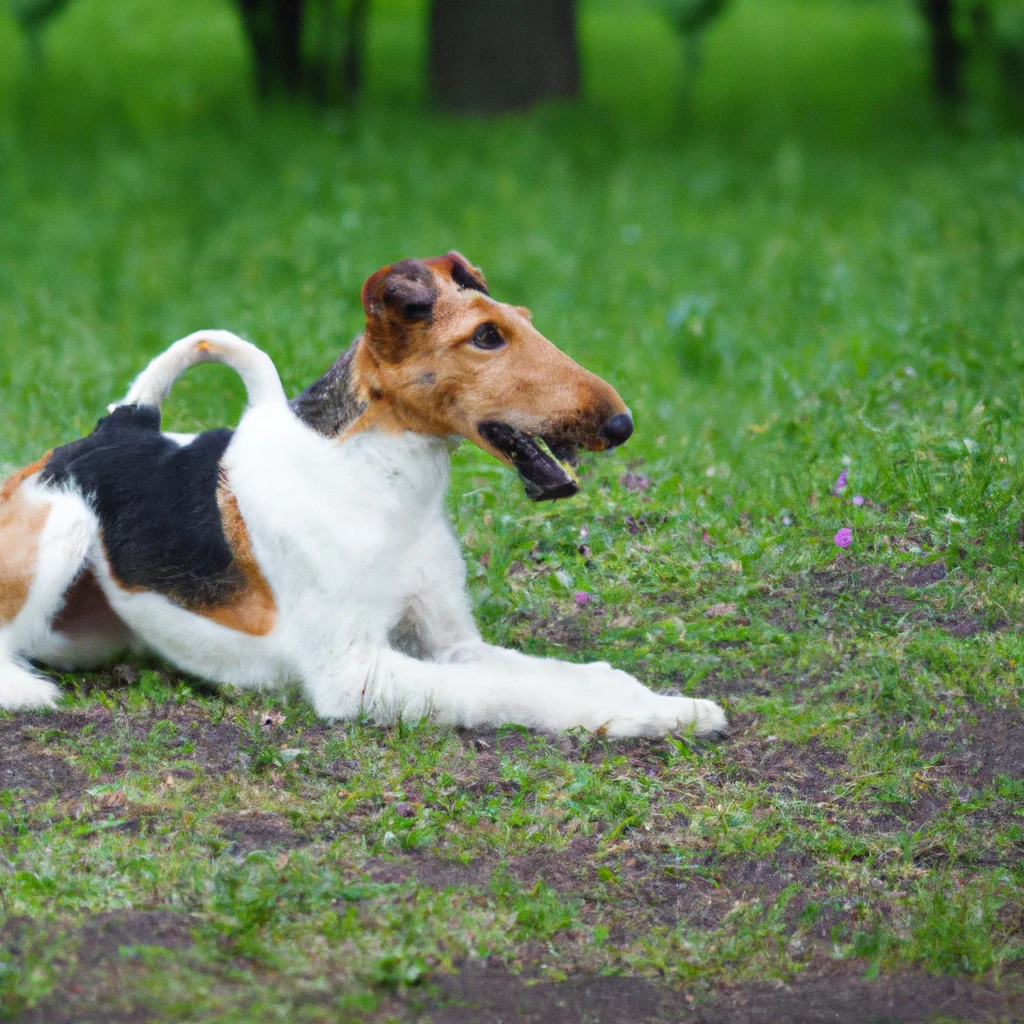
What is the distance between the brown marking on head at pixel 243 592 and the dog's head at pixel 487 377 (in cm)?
72

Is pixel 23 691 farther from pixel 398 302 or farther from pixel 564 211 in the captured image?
pixel 564 211

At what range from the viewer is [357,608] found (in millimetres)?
4469

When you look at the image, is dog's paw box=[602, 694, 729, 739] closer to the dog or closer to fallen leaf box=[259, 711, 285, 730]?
the dog

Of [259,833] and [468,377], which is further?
[468,377]

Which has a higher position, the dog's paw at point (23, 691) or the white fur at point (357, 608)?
the white fur at point (357, 608)

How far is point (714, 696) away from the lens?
5012mm

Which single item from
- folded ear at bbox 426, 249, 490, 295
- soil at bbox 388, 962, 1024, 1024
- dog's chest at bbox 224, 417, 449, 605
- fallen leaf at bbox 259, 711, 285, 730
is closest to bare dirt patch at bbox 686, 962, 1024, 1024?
soil at bbox 388, 962, 1024, 1024

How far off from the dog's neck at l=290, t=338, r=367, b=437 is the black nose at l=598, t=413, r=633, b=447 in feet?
2.57

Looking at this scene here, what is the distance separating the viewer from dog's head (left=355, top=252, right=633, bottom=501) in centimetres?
420

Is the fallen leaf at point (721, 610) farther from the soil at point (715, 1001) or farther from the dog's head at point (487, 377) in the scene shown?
the soil at point (715, 1001)

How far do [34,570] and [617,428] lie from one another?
2004mm

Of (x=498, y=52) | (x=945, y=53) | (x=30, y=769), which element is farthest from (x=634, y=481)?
(x=945, y=53)

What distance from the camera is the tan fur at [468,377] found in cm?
418

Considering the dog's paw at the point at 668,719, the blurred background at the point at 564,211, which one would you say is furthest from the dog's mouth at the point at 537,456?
the blurred background at the point at 564,211
